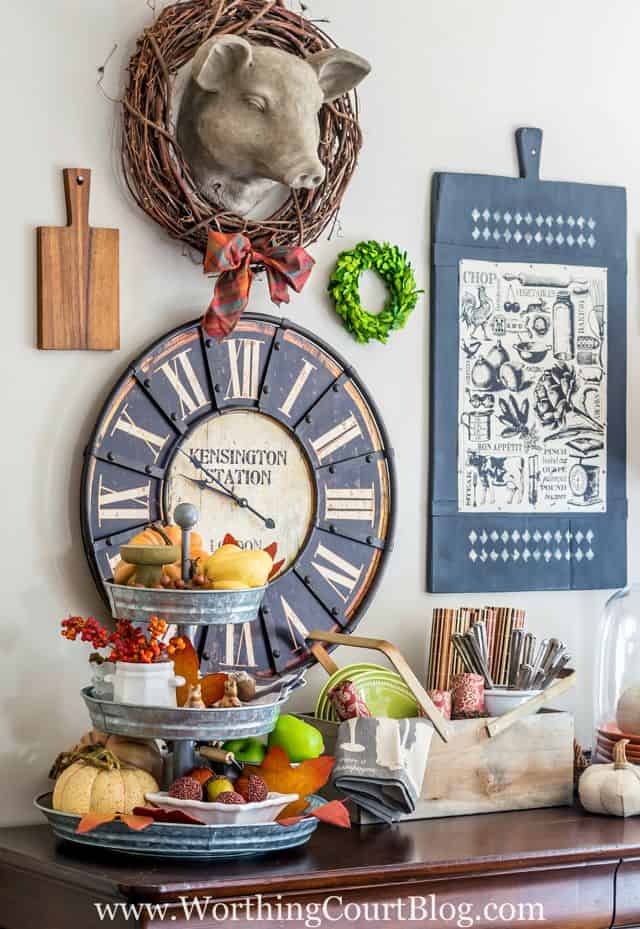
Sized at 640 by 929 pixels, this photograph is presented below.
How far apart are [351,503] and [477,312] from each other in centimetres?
45

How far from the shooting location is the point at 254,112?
7.36 feet

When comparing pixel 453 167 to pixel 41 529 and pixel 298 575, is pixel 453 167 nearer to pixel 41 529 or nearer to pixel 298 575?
pixel 298 575

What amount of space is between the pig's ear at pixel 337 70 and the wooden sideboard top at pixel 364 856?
48.3 inches

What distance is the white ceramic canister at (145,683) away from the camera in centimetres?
200

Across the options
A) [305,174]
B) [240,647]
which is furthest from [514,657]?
[305,174]

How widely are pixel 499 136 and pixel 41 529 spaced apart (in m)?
1.16

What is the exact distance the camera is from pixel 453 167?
8.59ft

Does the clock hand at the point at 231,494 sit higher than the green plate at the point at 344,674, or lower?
higher

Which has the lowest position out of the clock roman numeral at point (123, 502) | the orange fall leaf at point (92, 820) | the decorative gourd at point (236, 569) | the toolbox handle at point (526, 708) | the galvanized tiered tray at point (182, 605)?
the orange fall leaf at point (92, 820)

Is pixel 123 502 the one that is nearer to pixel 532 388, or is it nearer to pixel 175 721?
pixel 175 721

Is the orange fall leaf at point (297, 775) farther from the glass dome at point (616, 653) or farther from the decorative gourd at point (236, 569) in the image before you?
the glass dome at point (616, 653)

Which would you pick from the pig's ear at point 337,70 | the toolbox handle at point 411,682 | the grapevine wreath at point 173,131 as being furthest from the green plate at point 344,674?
the pig's ear at point 337,70

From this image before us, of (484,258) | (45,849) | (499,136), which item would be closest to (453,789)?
(45,849)

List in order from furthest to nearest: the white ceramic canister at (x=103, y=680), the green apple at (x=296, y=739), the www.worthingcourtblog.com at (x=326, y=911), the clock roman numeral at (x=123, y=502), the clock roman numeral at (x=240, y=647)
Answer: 1. the clock roman numeral at (x=240, y=647)
2. the clock roman numeral at (x=123, y=502)
3. the green apple at (x=296, y=739)
4. the white ceramic canister at (x=103, y=680)
5. the www.worthingcourtblog.com at (x=326, y=911)
